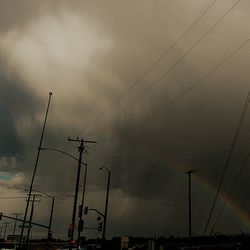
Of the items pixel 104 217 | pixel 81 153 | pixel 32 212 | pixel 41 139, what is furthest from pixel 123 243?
pixel 32 212

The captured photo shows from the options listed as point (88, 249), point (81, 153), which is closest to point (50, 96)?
point (81, 153)

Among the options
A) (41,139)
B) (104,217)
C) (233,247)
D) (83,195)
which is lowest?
(233,247)

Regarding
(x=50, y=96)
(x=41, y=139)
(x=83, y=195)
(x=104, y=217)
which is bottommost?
(x=104, y=217)

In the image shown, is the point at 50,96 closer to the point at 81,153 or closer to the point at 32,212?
the point at 81,153

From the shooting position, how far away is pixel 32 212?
312 feet

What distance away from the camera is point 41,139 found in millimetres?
56312

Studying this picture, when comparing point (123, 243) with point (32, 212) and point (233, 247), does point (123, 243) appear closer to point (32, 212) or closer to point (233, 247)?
point (233, 247)

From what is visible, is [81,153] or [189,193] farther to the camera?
[189,193]

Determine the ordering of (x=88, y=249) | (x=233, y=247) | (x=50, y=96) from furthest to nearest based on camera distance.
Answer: (x=88, y=249) < (x=50, y=96) < (x=233, y=247)

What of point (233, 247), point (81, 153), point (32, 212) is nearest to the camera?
point (233, 247)

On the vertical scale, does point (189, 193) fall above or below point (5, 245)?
above

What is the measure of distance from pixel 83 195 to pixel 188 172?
735 inches

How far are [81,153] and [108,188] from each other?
13163 mm

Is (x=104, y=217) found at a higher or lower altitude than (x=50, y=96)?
lower
